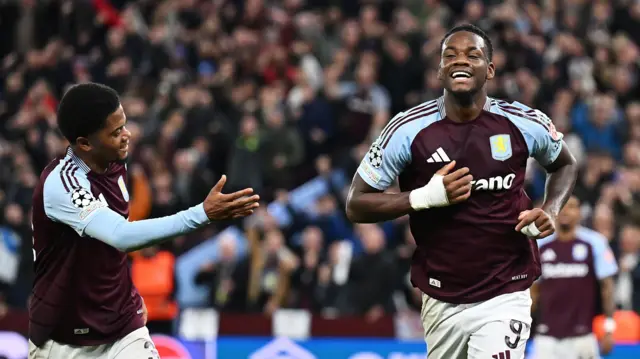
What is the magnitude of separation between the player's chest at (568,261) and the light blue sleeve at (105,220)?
17.5ft

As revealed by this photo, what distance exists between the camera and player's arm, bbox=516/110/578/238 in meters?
6.44

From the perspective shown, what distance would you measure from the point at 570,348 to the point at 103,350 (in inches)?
205

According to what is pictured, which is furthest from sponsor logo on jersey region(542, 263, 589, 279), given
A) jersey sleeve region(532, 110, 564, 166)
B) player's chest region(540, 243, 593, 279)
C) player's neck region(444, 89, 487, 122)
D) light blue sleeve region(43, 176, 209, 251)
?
light blue sleeve region(43, 176, 209, 251)

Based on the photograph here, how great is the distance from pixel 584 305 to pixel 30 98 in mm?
9509

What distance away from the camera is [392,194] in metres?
6.61

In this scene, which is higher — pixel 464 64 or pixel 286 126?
pixel 464 64

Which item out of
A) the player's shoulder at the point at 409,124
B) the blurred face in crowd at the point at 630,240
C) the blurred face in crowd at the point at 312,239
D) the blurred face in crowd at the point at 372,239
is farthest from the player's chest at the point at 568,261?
the player's shoulder at the point at 409,124

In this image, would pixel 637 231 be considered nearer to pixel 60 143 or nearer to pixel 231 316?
pixel 231 316

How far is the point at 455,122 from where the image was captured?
6719 mm

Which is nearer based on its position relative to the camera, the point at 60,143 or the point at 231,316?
the point at 231,316

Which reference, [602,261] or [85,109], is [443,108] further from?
[602,261]

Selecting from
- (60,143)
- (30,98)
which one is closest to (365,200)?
(60,143)

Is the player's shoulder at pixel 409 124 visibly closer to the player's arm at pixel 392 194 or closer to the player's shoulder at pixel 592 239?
the player's arm at pixel 392 194

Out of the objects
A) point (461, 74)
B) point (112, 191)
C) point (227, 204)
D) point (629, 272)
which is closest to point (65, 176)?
point (112, 191)
